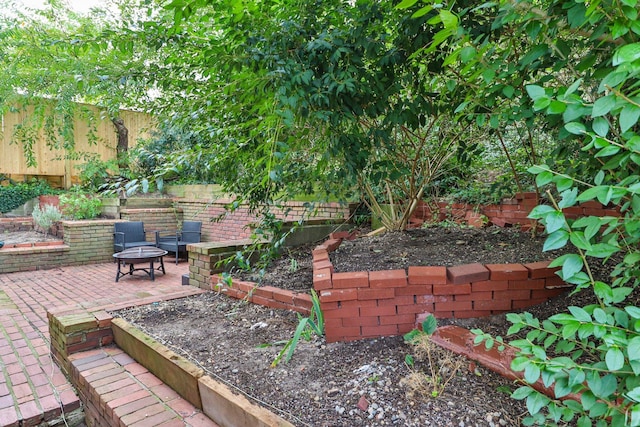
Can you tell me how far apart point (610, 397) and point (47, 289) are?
623cm

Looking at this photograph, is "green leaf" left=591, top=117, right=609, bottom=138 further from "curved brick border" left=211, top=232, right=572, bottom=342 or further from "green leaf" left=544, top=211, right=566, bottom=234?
"curved brick border" left=211, top=232, right=572, bottom=342

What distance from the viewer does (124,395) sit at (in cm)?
206

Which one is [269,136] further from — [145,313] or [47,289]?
[47,289]

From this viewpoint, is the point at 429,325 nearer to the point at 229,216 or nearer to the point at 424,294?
the point at 424,294

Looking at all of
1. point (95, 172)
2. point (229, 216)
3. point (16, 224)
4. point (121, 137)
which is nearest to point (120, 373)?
point (229, 216)

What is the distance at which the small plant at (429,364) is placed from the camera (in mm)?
1528

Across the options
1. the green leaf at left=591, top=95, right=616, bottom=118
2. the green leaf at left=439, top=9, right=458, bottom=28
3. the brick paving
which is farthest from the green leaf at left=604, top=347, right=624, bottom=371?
the brick paving

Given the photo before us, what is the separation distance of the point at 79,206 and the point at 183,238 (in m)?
2.38

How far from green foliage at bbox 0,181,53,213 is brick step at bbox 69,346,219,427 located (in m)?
9.72

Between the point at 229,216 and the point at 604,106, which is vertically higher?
the point at 604,106

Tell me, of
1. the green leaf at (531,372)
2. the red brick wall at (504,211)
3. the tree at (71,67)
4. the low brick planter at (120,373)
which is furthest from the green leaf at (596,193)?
the tree at (71,67)

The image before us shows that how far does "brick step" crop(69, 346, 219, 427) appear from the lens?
1.83 metres

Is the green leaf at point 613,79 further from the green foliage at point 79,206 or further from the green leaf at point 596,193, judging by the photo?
the green foliage at point 79,206

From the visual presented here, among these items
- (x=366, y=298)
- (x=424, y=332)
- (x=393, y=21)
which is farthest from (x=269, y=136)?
(x=424, y=332)
